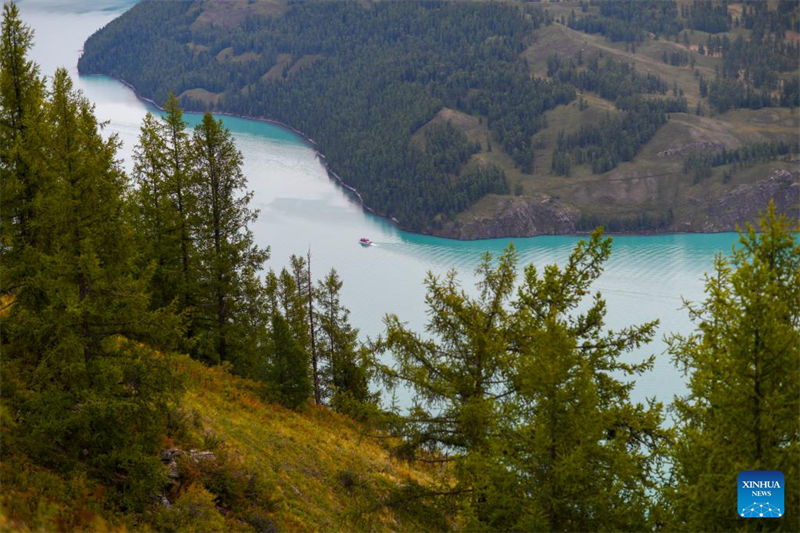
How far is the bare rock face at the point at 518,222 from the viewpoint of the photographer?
187375mm

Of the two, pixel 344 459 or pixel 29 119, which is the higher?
pixel 29 119

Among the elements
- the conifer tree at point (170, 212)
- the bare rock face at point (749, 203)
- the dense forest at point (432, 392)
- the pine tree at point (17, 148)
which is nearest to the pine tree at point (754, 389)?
the dense forest at point (432, 392)

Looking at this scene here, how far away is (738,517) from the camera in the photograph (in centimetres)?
1358

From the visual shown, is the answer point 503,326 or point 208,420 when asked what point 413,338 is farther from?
point 208,420

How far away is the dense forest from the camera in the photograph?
Answer: 13.9 metres

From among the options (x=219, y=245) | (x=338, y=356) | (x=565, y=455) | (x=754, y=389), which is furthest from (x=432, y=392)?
(x=338, y=356)

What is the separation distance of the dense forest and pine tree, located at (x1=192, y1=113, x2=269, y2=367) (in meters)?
13.2

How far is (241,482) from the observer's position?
73.3ft

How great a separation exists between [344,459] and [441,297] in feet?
39.5

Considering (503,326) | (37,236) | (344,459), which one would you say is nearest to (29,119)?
(37,236)

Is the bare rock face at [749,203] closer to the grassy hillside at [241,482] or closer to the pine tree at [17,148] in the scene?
the grassy hillside at [241,482]

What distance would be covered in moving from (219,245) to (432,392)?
66.9ft

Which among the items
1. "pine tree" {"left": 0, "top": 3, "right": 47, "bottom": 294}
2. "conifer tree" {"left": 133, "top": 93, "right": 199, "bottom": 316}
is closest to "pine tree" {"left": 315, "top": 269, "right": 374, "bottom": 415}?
"conifer tree" {"left": 133, "top": 93, "right": 199, "bottom": 316}

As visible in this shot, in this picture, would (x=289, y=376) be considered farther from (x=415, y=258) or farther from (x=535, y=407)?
(x=415, y=258)
